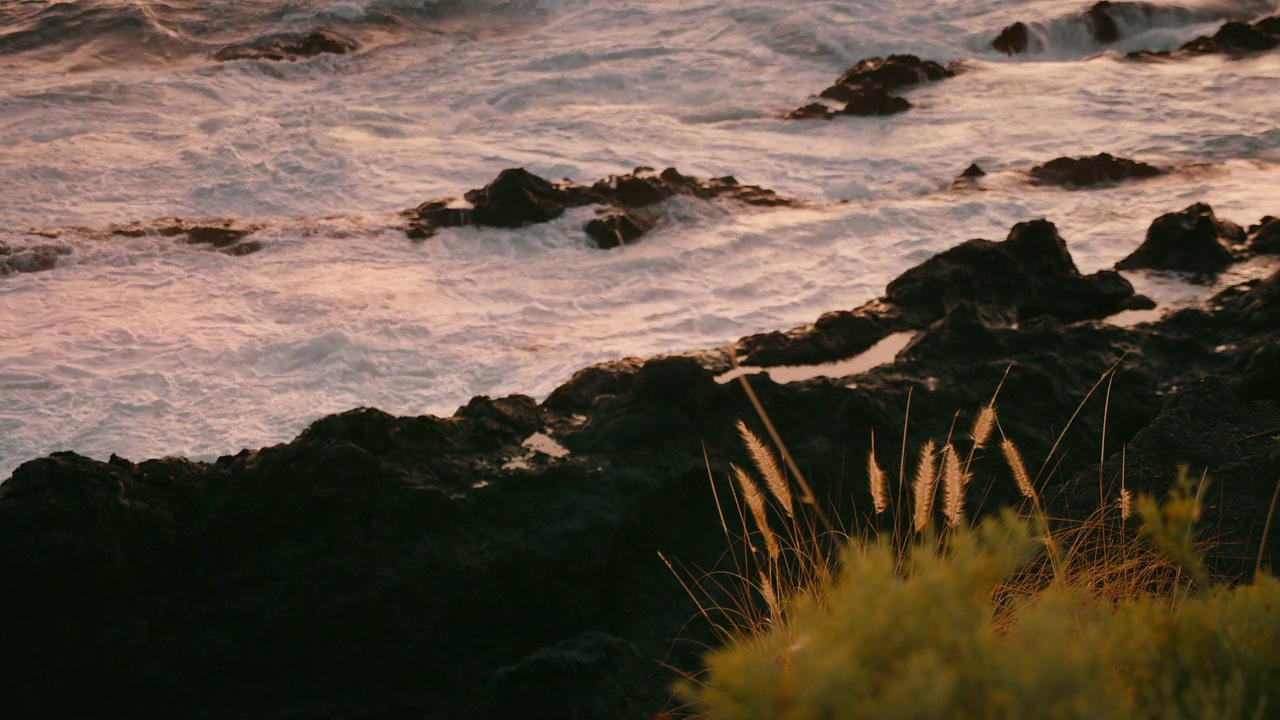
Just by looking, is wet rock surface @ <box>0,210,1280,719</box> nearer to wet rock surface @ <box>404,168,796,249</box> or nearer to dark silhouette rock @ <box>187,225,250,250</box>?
wet rock surface @ <box>404,168,796,249</box>

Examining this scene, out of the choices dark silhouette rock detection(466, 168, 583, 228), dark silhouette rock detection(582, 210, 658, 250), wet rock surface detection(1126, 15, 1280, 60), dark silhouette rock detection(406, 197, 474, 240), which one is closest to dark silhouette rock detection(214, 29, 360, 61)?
dark silhouette rock detection(406, 197, 474, 240)

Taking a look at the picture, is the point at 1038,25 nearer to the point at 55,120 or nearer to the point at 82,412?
the point at 55,120

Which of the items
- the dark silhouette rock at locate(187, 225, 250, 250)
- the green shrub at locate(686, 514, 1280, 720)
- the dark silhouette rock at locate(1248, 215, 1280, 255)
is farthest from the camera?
the dark silhouette rock at locate(187, 225, 250, 250)

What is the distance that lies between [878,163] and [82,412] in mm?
8104

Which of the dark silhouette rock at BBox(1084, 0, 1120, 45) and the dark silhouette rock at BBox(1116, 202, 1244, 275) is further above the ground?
the dark silhouette rock at BBox(1084, 0, 1120, 45)

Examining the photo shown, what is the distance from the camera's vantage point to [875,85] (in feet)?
49.9

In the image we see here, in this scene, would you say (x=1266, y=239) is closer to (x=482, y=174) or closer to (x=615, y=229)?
(x=615, y=229)

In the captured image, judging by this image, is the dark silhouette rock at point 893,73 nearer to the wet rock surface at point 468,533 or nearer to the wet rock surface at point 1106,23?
the wet rock surface at point 1106,23

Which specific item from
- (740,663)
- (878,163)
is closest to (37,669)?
(740,663)

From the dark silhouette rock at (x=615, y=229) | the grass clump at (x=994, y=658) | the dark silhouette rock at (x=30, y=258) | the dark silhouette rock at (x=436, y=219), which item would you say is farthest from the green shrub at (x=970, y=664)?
the dark silhouette rock at (x=30, y=258)

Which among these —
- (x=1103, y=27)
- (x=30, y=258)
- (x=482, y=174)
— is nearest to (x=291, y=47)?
(x=482, y=174)

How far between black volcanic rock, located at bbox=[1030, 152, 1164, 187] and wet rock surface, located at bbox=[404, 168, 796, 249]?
8.47 feet

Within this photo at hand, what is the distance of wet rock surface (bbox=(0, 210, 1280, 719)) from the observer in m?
3.65

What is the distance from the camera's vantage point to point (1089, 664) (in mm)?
1823
